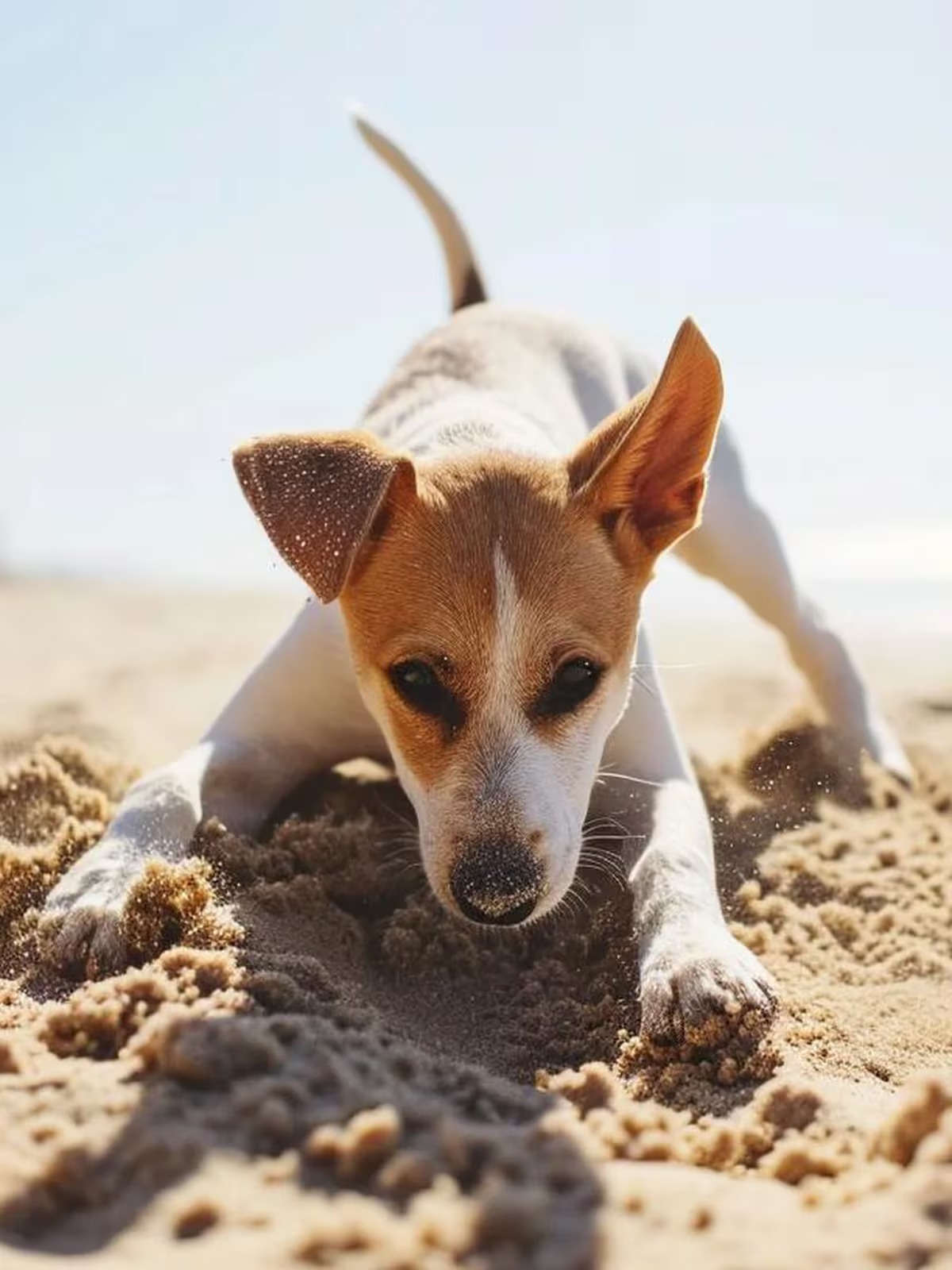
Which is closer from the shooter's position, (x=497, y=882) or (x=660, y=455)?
(x=497, y=882)

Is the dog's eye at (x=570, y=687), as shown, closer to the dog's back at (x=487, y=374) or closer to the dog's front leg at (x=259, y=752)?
the dog's front leg at (x=259, y=752)

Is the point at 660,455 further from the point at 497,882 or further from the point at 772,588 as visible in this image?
the point at 772,588

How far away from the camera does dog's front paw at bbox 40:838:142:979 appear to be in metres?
3.10

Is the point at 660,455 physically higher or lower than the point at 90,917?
higher

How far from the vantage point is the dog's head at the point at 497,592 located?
319cm

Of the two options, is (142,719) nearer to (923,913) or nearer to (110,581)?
(923,913)

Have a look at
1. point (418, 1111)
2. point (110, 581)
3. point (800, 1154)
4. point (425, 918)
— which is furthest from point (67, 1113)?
point (110, 581)

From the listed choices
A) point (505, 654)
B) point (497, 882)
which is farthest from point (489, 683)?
point (497, 882)

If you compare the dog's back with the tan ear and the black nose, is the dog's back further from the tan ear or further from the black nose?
the black nose

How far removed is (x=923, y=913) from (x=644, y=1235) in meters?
2.46

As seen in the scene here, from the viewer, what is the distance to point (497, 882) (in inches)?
119

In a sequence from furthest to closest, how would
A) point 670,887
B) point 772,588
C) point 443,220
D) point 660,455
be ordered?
point 443,220 < point 772,588 < point 660,455 < point 670,887

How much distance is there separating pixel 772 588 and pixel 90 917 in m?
3.49

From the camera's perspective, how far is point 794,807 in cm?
476
